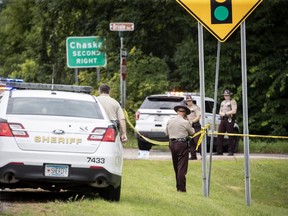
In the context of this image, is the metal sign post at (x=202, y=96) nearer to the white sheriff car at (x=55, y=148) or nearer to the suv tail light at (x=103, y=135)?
the white sheriff car at (x=55, y=148)

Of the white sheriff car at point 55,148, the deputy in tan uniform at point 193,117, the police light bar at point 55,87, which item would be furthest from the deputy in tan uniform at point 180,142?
the deputy in tan uniform at point 193,117

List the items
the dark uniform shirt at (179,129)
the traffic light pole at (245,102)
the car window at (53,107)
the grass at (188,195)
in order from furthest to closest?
the dark uniform shirt at (179,129) < the traffic light pole at (245,102) < the car window at (53,107) < the grass at (188,195)

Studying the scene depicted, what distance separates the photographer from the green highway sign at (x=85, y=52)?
32.2 metres

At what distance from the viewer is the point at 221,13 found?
48.1ft

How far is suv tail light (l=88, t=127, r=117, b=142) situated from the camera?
39.8ft

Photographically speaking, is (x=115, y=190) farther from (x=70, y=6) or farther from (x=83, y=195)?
(x=70, y=6)

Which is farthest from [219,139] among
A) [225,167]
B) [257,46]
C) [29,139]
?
[29,139]

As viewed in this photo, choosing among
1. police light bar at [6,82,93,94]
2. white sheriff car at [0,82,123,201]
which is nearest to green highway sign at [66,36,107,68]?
police light bar at [6,82,93,94]

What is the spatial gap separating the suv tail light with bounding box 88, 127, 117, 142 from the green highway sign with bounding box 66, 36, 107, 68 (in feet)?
65.4

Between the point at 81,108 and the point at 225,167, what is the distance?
9.14m

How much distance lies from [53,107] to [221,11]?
361 centimetres

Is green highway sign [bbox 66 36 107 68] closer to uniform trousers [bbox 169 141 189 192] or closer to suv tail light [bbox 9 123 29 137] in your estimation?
uniform trousers [bbox 169 141 189 192]

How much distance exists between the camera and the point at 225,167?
838 inches

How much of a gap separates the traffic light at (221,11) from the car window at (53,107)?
2887 millimetres
